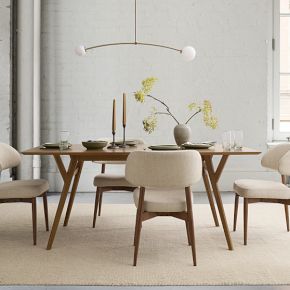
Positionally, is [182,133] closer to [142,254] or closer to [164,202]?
[164,202]

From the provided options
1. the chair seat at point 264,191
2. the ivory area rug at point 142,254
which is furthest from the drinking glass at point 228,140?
the ivory area rug at point 142,254

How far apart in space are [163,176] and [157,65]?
3332 millimetres

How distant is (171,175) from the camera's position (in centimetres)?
296

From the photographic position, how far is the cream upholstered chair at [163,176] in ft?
9.64

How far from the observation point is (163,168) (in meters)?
2.94

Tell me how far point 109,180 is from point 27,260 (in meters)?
1.12

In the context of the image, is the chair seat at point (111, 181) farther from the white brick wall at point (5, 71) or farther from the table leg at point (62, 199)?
the white brick wall at point (5, 71)

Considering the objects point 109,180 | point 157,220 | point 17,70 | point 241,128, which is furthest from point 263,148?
point 17,70

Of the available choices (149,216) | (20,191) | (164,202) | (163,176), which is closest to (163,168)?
(163,176)

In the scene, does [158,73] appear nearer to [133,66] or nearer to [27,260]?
[133,66]

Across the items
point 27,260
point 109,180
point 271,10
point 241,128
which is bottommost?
point 27,260

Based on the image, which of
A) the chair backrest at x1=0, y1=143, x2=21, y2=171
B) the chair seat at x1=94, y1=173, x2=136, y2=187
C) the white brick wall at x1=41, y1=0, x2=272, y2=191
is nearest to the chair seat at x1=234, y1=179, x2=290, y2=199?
the chair seat at x1=94, y1=173, x2=136, y2=187

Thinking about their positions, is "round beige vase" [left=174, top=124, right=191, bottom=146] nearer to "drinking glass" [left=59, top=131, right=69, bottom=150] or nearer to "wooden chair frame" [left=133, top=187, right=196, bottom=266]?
"wooden chair frame" [left=133, top=187, right=196, bottom=266]

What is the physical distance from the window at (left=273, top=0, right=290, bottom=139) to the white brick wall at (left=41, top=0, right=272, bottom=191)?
0.68 feet
